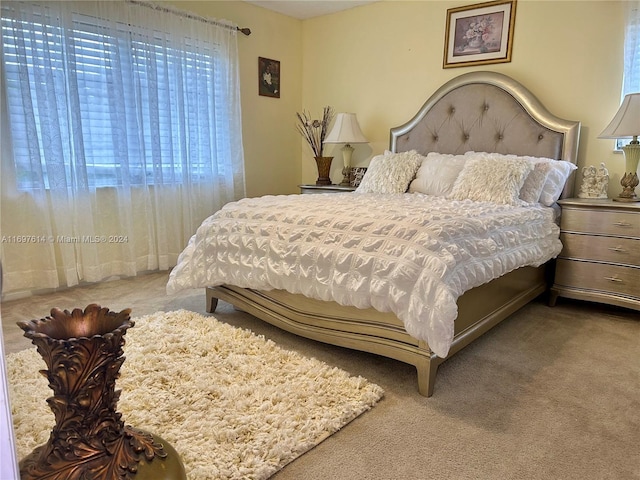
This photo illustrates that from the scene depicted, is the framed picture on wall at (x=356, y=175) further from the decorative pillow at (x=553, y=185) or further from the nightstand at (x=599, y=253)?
the nightstand at (x=599, y=253)

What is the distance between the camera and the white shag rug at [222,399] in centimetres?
134

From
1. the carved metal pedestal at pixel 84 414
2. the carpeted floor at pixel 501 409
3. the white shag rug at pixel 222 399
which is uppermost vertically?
the carved metal pedestal at pixel 84 414

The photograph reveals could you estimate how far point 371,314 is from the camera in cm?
183

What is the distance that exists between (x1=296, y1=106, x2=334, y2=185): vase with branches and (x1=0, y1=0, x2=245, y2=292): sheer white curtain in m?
0.81

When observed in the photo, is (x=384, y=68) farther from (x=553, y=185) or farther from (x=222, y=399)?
(x=222, y=399)

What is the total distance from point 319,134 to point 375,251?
2.94 metres

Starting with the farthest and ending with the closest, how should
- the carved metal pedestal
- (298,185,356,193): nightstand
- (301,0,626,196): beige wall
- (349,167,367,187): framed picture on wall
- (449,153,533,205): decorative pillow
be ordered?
(349,167,367,187): framed picture on wall → (298,185,356,193): nightstand → (301,0,626,196): beige wall → (449,153,533,205): decorative pillow → the carved metal pedestal

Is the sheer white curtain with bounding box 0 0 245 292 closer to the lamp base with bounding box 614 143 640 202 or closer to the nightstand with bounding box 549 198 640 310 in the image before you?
the nightstand with bounding box 549 198 640 310

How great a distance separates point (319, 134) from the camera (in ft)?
14.6

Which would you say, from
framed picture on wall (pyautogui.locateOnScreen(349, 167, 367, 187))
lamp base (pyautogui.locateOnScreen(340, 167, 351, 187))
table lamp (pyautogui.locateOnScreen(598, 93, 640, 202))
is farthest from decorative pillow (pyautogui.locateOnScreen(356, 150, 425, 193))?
table lamp (pyautogui.locateOnScreen(598, 93, 640, 202))

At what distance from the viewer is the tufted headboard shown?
9.83ft

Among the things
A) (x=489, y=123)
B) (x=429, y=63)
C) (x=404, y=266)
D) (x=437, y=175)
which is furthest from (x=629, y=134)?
(x=404, y=266)

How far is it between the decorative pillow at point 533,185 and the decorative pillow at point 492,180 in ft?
0.20

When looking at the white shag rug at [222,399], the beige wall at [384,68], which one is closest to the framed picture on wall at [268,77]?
the beige wall at [384,68]
